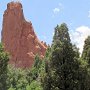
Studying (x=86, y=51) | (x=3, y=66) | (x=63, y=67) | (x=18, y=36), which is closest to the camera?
(x=63, y=67)

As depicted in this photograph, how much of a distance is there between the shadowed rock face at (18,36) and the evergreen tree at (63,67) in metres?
85.2

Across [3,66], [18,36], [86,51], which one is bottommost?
[86,51]

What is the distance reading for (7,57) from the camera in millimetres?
34438

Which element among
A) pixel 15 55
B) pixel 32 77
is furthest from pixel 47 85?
pixel 15 55

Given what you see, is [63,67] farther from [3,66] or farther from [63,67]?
[3,66]

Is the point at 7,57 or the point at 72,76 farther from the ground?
the point at 7,57

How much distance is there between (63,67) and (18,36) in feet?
297


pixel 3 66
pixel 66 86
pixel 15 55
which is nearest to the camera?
pixel 66 86

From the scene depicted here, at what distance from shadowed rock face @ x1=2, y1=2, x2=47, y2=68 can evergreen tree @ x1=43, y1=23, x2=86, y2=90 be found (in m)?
85.2

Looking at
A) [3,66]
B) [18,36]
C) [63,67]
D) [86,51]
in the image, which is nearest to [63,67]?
[63,67]

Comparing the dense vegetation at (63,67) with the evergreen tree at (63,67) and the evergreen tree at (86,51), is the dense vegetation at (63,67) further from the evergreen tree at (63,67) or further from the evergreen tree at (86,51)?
the evergreen tree at (86,51)

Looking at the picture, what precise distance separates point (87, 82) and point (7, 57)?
1288 centimetres

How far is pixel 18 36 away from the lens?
112188 mm

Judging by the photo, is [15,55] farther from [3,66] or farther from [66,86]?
[66,86]
